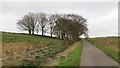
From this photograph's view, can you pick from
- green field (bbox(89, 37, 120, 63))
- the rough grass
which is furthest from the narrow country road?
the rough grass

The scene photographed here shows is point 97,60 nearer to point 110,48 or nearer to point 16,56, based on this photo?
point 16,56

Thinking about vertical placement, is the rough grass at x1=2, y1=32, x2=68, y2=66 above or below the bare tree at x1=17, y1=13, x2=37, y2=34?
below

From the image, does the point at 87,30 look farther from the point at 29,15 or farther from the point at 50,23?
the point at 29,15

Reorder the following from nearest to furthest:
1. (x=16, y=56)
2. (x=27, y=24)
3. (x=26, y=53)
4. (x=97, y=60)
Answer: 1. (x=97, y=60)
2. (x=16, y=56)
3. (x=26, y=53)
4. (x=27, y=24)

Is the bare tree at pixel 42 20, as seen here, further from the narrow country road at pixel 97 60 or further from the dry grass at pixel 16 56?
the narrow country road at pixel 97 60

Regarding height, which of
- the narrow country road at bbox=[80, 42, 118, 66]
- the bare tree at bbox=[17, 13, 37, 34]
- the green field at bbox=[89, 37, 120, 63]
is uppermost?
the bare tree at bbox=[17, 13, 37, 34]

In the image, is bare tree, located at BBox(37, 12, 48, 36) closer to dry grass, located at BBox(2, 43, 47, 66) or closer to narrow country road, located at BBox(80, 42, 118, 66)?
dry grass, located at BBox(2, 43, 47, 66)

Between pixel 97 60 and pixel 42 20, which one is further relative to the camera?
pixel 42 20

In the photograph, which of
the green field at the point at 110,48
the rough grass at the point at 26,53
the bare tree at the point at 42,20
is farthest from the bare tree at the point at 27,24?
the rough grass at the point at 26,53

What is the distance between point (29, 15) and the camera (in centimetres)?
10250

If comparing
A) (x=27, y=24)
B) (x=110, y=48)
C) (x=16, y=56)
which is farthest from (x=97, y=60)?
(x=27, y=24)

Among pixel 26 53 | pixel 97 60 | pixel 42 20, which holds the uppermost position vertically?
pixel 42 20

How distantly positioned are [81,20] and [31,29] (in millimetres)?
19479

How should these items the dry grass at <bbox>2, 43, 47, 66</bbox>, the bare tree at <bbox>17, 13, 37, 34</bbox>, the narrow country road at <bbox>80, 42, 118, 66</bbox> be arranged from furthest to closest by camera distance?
the bare tree at <bbox>17, 13, 37, 34</bbox> < the dry grass at <bbox>2, 43, 47, 66</bbox> < the narrow country road at <bbox>80, 42, 118, 66</bbox>
